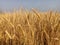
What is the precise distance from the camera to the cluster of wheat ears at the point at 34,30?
2.90m

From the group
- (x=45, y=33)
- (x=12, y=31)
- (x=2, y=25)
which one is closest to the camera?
(x=45, y=33)

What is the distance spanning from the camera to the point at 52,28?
Result: 9.61 ft

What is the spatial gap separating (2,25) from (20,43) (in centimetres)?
44

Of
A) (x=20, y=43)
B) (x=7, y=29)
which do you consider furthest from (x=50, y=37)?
(x=7, y=29)

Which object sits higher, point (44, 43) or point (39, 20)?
point (39, 20)

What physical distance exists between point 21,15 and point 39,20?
543mm

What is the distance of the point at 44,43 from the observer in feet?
9.58

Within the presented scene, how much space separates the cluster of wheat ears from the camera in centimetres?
290

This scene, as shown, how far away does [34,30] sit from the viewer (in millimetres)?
2938

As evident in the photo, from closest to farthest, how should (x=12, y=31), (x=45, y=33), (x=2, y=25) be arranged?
(x=45, y=33) → (x=12, y=31) → (x=2, y=25)

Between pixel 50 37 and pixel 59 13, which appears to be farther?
pixel 59 13

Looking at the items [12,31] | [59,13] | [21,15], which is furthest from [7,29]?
[59,13]

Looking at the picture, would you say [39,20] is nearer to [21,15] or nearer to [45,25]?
[45,25]

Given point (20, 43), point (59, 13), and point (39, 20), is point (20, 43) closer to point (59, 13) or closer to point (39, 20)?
point (39, 20)
